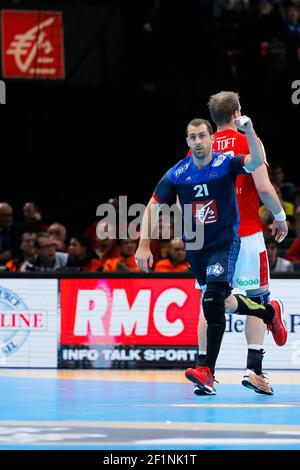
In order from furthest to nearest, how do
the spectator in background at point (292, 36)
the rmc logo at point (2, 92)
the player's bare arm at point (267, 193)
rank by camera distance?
the spectator in background at point (292, 36), the rmc logo at point (2, 92), the player's bare arm at point (267, 193)

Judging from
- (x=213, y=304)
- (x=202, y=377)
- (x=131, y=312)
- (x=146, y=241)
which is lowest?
(x=202, y=377)

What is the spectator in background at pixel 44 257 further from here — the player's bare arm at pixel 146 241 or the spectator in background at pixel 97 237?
the player's bare arm at pixel 146 241

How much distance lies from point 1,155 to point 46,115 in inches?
41.1

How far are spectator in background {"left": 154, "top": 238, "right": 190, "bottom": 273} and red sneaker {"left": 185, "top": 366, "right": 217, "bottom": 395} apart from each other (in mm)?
4754

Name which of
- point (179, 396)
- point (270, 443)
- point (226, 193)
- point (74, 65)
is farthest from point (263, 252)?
point (74, 65)

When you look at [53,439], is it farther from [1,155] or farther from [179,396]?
[1,155]

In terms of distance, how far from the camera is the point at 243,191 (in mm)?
9953

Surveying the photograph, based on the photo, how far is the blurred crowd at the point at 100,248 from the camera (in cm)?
1414

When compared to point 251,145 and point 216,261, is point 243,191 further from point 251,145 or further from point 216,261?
point 251,145

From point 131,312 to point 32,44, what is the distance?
695cm

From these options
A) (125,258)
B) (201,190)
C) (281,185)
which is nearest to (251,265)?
(201,190)

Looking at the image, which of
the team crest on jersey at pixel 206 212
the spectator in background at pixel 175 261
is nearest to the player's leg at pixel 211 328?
the team crest on jersey at pixel 206 212

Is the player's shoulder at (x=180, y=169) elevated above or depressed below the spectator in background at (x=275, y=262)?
above

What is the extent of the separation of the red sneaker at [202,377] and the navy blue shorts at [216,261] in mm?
714
